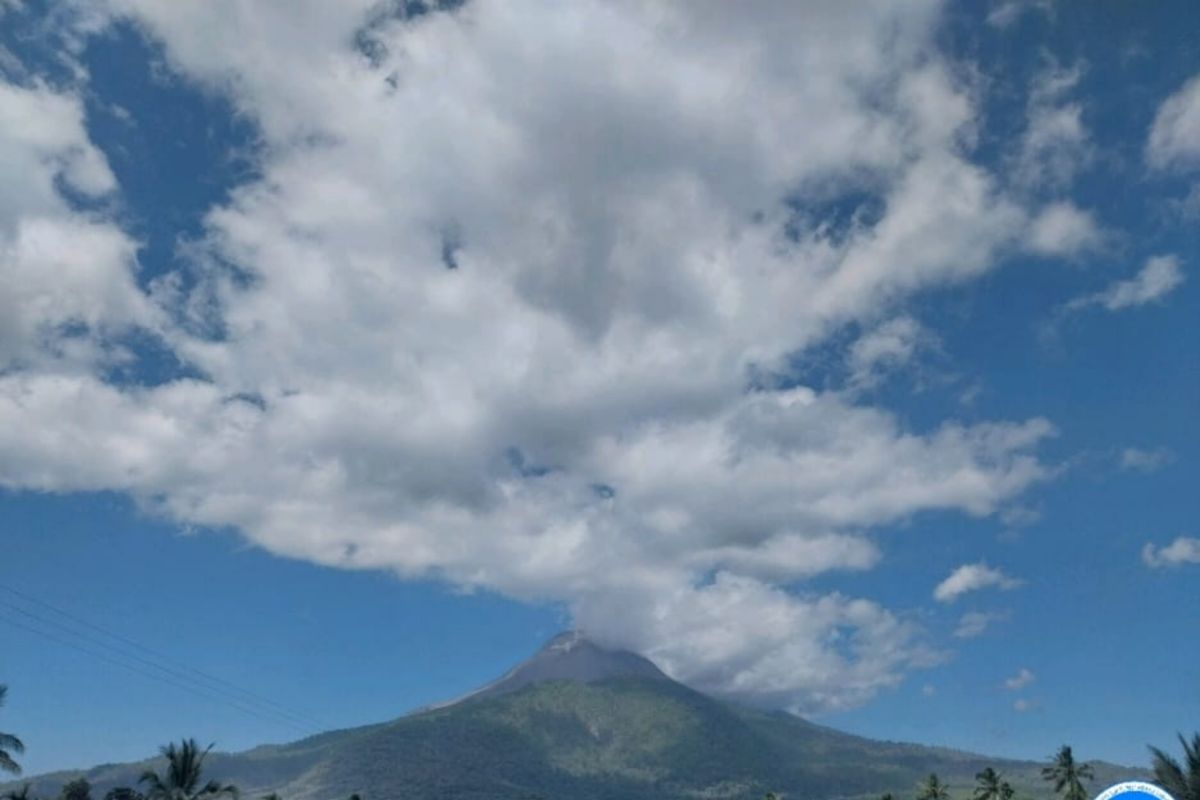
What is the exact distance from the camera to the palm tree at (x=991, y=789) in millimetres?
99062

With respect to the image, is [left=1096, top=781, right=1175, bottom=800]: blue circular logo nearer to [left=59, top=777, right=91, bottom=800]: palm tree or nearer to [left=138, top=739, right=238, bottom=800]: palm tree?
[left=138, top=739, right=238, bottom=800]: palm tree

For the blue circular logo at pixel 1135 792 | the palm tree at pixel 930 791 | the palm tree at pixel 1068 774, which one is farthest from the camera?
the palm tree at pixel 930 791

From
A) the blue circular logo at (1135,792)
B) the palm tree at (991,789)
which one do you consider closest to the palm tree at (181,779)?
the blue circular logo at (1135,792)

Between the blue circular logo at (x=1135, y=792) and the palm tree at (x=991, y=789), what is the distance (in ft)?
336

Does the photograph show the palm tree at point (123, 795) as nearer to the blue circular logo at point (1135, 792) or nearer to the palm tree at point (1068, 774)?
the palm tree at point (1068, 774)

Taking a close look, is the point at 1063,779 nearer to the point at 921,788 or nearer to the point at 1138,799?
the point at 921,788

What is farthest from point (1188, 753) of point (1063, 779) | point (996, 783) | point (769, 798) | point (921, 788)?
point (769, 798)

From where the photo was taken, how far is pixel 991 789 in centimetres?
9912

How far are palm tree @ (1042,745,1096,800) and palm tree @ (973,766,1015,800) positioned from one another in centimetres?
538

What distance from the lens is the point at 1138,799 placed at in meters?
7.80

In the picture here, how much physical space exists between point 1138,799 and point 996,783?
350ft

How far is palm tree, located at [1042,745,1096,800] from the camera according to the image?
298 ft

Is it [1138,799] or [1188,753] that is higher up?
[1188,753]

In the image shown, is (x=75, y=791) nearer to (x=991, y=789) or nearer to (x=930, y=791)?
(x=930, y=791)
